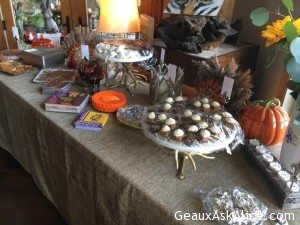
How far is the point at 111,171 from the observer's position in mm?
807

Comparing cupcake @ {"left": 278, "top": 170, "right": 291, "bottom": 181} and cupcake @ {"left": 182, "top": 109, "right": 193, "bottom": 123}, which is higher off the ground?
cupcake @ {"left": 182, "top": 109, "right": 193, "bottom": 123}

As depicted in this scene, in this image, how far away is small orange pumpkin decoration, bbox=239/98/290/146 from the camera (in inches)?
33.5

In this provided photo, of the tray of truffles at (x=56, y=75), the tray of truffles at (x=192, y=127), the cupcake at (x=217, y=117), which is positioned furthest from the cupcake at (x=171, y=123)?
the tray of truffles at (x=56, y=75)

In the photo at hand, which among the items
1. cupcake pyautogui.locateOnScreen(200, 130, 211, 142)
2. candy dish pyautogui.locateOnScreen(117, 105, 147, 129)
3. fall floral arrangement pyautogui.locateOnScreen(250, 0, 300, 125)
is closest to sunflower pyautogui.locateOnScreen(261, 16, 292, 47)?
fall floral arrangement pyautogui.locateOnScreen(250, 0, 300, 125)

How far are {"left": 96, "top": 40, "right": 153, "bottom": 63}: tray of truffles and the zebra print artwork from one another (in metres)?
0.21

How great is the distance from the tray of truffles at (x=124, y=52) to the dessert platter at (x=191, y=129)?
1.13 feet

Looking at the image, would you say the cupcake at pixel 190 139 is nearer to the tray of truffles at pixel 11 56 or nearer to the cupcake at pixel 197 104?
the cupcake at pixel 197 104

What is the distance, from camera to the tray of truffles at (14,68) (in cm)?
140

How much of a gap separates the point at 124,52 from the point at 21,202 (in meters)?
1.02

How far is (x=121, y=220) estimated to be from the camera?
0.84 metres

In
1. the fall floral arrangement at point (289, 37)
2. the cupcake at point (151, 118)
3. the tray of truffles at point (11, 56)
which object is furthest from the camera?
the tray of truffles at point (11, 56)

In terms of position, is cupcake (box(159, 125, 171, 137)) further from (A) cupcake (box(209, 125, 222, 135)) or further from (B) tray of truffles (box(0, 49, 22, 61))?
(B) tray of truffles (box(0, 49, 22, 61))

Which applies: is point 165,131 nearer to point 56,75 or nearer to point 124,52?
point 124,52

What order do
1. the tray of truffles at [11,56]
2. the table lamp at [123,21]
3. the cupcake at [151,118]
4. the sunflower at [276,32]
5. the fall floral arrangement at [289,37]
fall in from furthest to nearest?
the tray of truffles at [11,56], the table lamp at [123,21], the cupcake at [151,118], the sunflower at [276,32], the fall floral arrangement at [289,37]
